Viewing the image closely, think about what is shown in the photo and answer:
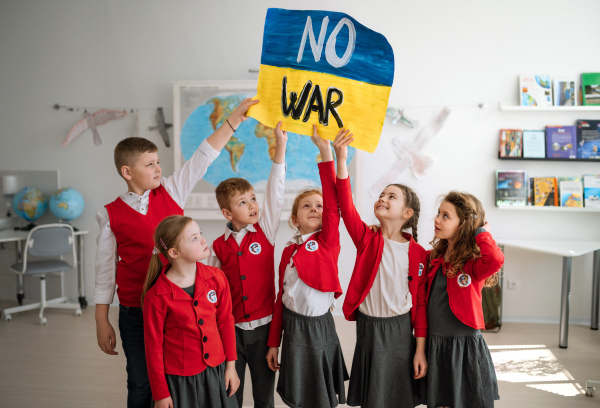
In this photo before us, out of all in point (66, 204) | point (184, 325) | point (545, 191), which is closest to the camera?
point (184, 325)

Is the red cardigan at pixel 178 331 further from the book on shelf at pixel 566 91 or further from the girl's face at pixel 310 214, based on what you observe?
the book on shelf at pixel 566 91

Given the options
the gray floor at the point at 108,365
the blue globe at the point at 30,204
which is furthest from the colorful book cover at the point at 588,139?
the blue globe at the point at 30,204

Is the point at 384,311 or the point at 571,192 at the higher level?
the point at 571,192

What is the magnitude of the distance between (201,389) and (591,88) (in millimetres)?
3796

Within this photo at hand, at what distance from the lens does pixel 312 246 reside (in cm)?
158

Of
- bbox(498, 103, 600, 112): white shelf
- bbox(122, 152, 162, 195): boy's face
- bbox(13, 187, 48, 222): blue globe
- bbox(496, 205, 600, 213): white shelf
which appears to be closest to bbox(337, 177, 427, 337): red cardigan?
bbox(122, 152, 162, 195): boy's face

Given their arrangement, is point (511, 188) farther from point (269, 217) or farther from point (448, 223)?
point (269, 217)

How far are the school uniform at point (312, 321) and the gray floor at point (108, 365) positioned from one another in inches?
32.3

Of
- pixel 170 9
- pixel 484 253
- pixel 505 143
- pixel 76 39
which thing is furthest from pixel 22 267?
pixel 505 143

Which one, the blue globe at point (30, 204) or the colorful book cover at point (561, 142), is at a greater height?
the colorful book cover at point (561, 142)

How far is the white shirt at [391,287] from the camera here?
1.57 meters

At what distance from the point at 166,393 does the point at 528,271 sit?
3383mm

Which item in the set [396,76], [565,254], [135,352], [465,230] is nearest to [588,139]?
[565,254]

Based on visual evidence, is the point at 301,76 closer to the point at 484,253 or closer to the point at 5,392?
the point at 484,253
